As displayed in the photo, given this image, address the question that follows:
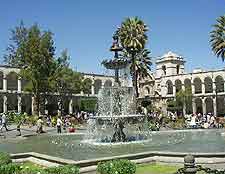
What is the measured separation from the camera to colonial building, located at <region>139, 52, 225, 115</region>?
232ft

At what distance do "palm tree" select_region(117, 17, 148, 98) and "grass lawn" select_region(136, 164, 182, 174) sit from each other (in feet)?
94.4

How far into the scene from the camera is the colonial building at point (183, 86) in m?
70.6

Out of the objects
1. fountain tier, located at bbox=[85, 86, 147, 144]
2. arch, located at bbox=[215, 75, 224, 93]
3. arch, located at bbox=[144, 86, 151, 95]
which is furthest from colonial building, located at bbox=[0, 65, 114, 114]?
fountain tier, located at bbox=[85, 86, 147, 144]

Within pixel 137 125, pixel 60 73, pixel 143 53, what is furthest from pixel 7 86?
pixel 137 125

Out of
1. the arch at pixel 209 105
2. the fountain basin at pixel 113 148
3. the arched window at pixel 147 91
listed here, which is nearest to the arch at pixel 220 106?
the arch at pixel 209 105

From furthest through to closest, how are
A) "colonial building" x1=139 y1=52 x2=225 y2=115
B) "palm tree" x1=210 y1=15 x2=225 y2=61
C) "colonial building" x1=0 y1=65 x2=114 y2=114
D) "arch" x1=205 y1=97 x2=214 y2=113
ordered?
"arch" x1=205 y1=97 x2=214 y2=113
"colonial building" x1=139 y1=52 x2=225 y2=115
"colonial building" x1=0 y1=65 x2=114 y2=114
"palm tree" x1=210 y1=15 x2=225 y2=61

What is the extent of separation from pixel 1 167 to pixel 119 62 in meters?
10.9

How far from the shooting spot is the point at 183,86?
7462 centimetres

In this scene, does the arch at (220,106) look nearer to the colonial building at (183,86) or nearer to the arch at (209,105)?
the colonial building at (183,86)

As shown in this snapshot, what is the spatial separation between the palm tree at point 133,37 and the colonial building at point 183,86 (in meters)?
28.1

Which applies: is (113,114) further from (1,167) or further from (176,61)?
(176,61)

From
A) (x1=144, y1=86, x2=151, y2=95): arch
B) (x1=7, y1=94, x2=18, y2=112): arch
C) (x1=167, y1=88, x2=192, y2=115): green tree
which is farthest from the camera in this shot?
(x1=144, y1=86, x2=151, y2=95): arch

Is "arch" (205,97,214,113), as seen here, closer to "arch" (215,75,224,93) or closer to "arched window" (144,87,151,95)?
"arch" (215,75,224,93)

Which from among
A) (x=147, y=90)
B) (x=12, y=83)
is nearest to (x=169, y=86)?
(x=147, y=90)
